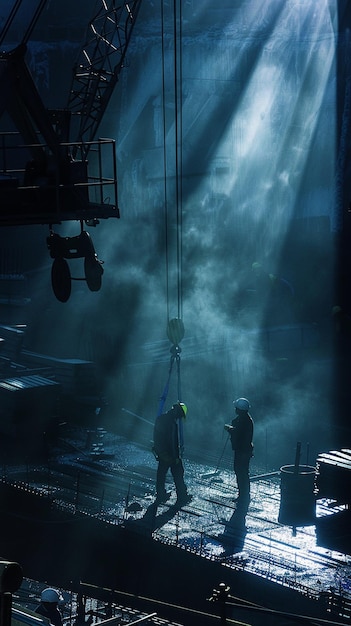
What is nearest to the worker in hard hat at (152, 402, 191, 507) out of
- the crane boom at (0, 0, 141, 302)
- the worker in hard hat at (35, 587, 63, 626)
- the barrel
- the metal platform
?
the metal platform

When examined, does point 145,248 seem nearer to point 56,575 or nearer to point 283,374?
point 283,374

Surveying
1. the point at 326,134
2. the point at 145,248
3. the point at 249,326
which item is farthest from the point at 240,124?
the point at 249,326

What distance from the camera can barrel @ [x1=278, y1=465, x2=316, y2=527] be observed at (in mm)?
14180

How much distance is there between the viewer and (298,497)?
46.8 feet

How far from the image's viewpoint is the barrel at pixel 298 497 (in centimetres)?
1418

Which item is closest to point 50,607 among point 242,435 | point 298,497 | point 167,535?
point 167,535

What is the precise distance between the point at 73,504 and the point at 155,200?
22.5 m

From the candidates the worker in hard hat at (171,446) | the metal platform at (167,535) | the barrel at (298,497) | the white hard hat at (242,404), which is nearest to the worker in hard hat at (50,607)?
the metal platform at (167,535)

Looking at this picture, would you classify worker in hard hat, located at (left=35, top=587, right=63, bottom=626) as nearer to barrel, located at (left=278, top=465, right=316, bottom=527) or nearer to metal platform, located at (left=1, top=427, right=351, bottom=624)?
metal platform, located at (left=1, top=427, right=351, bottom=624)

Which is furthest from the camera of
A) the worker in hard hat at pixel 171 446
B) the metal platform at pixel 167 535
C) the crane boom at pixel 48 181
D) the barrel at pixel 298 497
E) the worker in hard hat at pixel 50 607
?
the worker in hard hat at pixel 171 446

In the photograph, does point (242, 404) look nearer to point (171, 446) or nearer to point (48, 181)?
point (171, 446)

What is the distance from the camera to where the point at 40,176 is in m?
14.0

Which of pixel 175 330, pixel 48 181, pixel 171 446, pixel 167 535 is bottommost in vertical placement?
pixel 167 535

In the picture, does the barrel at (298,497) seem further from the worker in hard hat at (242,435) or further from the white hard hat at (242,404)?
the white hard hat at (242,404)
